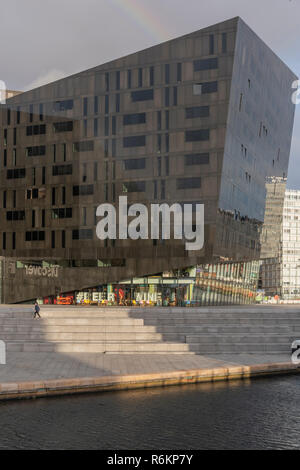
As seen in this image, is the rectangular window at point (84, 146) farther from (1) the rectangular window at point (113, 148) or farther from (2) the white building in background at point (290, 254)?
(2) the white building in background at point (290, 254)

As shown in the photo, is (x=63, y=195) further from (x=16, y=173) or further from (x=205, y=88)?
(x=205, y=88)

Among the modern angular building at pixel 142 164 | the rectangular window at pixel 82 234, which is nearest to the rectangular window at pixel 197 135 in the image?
the modern angular building at pixel 142 164

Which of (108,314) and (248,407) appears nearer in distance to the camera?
(248,407)

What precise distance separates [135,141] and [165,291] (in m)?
17.0

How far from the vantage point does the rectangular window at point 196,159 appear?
6028 cm

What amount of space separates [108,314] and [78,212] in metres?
22.3

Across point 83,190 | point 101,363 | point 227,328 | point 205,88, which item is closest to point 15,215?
point 83,190

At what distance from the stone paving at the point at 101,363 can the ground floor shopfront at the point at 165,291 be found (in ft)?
83.6

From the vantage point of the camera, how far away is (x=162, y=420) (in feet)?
77.0

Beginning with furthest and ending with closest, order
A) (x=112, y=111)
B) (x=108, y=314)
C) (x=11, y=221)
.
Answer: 1. (x=11, y=221)
2. (x=112, y=111)
3. (x=108, y=314)

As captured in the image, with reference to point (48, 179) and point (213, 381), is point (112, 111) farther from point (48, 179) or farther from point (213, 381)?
point (213, 381)

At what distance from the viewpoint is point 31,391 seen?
2697 centimetres

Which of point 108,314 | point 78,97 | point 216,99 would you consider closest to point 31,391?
point 108,314

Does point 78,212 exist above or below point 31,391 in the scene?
above
